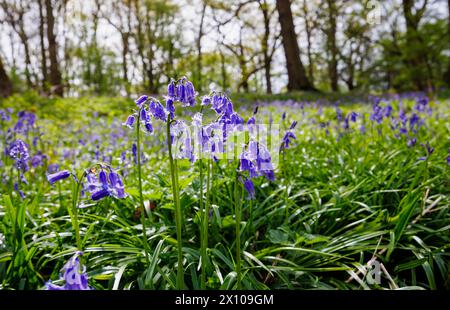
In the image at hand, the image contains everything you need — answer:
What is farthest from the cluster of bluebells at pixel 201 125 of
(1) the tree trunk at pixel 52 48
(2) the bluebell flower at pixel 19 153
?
(1) the tree trunk at pixel 52 48

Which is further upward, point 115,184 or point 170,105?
point 170,105

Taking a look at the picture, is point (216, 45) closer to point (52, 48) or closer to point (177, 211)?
point (52, 48)

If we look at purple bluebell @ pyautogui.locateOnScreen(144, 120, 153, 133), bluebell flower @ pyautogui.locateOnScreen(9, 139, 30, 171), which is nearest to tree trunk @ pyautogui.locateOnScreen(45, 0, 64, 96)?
bluebell flower @ pyautogui.locateOnScreen(9, 139, 30, 171)

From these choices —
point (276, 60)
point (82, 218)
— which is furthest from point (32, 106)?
point (276, 60)

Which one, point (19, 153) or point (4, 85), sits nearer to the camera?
point (19, 153)

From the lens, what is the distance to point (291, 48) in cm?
1479

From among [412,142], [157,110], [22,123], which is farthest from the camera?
[22,123]

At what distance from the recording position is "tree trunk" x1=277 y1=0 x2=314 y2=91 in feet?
47.8

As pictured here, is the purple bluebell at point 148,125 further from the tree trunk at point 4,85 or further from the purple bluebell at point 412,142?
the tree trunk at point 4,85

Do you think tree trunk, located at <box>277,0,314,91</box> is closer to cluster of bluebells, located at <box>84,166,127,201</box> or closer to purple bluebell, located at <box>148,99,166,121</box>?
purple bluebell, located at <box>148,99,166,121</box>

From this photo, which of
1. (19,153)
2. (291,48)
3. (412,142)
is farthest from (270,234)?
(291,48)
